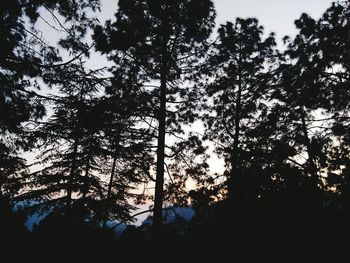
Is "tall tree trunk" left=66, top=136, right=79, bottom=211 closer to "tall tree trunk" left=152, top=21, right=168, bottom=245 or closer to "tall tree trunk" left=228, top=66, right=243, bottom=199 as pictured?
"tall tree trunk" left=152, top=21, right=168, bottom=245

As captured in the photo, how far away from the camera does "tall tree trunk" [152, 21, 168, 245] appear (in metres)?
10.1

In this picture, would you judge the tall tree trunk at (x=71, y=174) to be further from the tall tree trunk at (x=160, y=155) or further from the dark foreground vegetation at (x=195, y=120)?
the tall tree trunk at (x=160, y=155)

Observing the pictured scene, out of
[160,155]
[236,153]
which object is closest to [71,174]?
[160,155]

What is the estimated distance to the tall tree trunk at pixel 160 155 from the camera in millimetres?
10055

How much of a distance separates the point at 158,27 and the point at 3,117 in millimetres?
6313

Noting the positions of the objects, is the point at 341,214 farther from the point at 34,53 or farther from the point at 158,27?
the point at 34,53

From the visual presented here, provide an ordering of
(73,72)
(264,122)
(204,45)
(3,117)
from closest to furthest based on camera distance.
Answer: (73,72), (3,117), (204,45), (264,122)

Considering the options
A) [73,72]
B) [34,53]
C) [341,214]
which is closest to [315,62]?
[341,214]

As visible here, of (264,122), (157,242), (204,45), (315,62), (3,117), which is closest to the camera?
(3,117)

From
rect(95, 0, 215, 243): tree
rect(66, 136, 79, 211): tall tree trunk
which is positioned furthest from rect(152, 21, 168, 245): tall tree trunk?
rect(66, 136, 79, 211): tall tree trunk

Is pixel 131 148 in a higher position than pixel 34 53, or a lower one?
lower

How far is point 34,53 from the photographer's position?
7895mm

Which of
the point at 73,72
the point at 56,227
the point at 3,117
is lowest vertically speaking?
the point at 56,227

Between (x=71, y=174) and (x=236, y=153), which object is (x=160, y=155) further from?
(x=71, y=174)
